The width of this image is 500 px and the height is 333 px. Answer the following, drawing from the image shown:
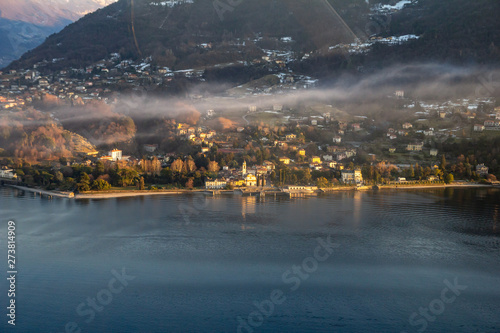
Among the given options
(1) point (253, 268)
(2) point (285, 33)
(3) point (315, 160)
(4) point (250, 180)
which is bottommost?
(1) point (253, 268)

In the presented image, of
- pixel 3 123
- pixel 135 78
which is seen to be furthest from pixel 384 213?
pixel 135 78

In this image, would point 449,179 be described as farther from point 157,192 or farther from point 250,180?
point 157,192

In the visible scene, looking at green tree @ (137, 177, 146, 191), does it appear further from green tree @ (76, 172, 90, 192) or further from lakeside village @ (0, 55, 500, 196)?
green tree @ (76, 172, 90, 192)

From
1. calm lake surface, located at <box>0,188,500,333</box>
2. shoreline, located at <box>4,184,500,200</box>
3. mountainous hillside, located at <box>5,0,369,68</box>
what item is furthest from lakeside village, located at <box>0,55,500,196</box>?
mountainous hillside, located at <box>5,0,369,68</box>

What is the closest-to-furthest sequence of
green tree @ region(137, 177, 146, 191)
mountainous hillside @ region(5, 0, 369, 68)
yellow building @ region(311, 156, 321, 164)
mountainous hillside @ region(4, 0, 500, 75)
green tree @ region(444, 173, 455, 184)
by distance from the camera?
green tree @ region(137, 177, 146, 191)
green tree @ region(444, 173, 455, 184)
yellow building @ region(311, 156, 321, 164)
mountainous hillside @ region(4, 0, 500, 75)
mountainous hillside @ region(5, 0, 369, 68)

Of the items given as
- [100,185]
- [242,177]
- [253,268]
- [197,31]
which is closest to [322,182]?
[242,177]

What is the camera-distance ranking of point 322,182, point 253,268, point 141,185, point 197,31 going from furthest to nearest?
point 197,31, point 322,182, point 141,185, point 253,268
